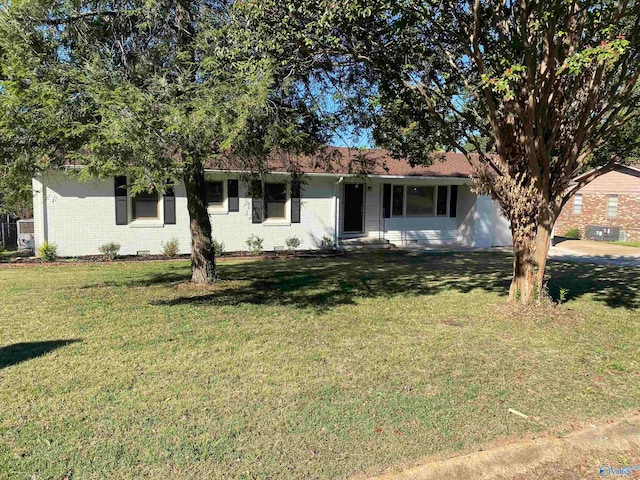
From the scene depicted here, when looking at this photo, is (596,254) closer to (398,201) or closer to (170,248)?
(398,201)

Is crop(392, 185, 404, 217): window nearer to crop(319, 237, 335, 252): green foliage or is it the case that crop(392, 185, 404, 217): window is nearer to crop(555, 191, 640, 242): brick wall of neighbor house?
crop(319, 237, 335, 252): green foliage

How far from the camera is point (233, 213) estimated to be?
1524cm

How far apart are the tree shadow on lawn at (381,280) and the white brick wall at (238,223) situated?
2097 millimetres

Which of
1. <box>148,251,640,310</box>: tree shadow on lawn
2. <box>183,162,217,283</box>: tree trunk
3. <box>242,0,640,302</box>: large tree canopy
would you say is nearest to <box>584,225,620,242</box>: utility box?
<box>148,251,640,310</box>: tree shadow on lawn

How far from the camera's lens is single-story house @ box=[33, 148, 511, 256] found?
44.5 feet

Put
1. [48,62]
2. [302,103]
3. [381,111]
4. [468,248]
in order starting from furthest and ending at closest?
[468,248] < [381,111] < [302,103] < [48,62]

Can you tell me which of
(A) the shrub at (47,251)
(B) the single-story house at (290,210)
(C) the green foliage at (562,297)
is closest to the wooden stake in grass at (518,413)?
(C) the green foliage at (562,297)

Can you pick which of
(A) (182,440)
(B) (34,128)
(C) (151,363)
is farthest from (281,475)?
(B) (34,128)

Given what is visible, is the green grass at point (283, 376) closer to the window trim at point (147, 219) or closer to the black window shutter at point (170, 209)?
the window trim at point (147, 219)

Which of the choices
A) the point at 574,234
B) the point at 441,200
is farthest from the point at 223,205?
the point at 574,234

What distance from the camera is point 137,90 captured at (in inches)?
213

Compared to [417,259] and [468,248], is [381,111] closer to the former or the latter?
[417,259]

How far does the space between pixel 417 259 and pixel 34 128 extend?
36.6ft

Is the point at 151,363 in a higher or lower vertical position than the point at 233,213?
lower
